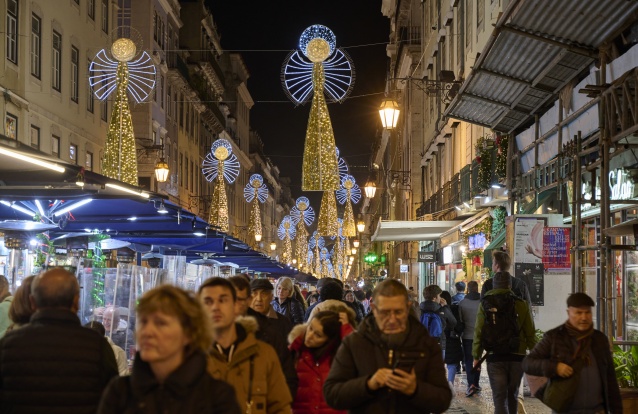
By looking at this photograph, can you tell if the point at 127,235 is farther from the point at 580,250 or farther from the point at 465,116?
the point at 580,250

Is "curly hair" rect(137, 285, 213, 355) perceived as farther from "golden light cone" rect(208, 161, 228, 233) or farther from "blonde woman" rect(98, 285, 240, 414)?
"golden light cone" rect(208, 161, 228, 233)

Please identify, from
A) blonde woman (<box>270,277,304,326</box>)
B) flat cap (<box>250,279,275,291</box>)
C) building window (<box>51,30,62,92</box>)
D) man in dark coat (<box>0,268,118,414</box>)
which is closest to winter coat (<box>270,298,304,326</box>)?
blonde woman (<box>270,277,304,326</box>)

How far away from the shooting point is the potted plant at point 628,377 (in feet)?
34.6

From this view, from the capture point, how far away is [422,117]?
161 ft

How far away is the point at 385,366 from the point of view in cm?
574

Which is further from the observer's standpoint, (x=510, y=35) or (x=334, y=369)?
(x=510, y=35)

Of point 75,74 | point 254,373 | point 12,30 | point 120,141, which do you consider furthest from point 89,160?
point 254,373

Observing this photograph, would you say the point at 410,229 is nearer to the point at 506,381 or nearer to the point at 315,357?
the point at 506,381

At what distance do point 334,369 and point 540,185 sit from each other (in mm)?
12209

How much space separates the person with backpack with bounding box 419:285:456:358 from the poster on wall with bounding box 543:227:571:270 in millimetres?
1974

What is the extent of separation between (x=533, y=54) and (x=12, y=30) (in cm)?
1794

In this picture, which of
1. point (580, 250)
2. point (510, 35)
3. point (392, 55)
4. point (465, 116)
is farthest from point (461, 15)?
point (392, 55)

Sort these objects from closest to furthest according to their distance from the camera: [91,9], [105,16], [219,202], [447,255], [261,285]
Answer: [261,285]
[447,255]
[91,9]
[219,202]
[105,16]

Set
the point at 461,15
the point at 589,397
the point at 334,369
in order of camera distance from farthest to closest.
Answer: the point at 461,15 → the point at 589,397 → the point at 334,369
